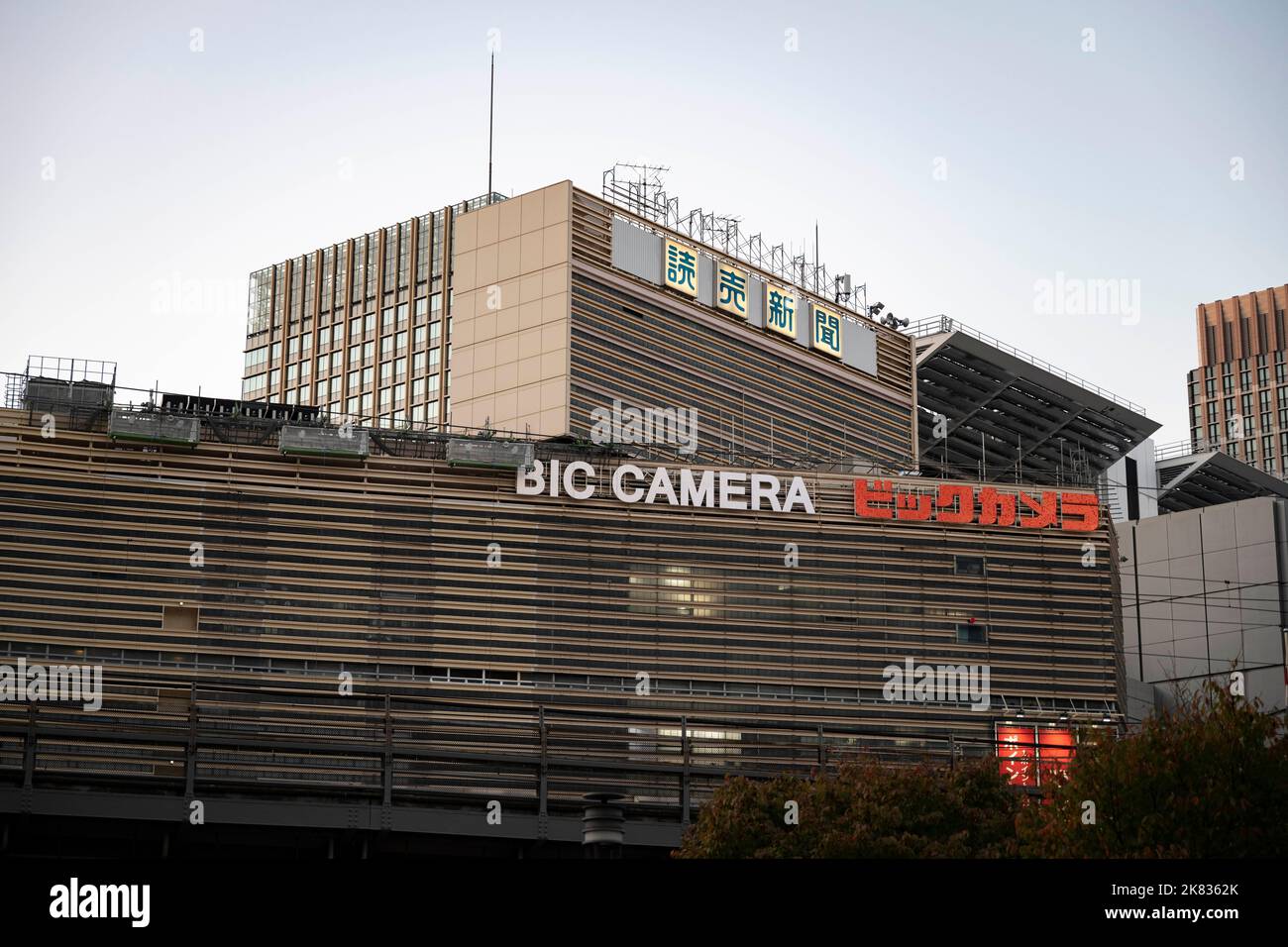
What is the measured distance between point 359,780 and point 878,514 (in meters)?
51.1

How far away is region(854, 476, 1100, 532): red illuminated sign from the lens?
482ft

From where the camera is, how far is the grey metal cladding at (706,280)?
171 m

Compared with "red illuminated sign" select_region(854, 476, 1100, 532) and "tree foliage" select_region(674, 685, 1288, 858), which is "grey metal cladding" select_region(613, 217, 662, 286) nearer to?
"red illuminated sign" select_region(854, 476, 1100, 532)

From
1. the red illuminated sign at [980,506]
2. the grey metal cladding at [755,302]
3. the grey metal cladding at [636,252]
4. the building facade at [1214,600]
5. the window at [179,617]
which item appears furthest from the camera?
the building facade at [1214,600]

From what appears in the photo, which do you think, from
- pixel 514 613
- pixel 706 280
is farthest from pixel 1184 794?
pixel 706 280

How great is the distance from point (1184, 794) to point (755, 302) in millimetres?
118697

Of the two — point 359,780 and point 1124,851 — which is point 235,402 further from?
point 1124,851

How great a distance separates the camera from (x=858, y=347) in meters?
188

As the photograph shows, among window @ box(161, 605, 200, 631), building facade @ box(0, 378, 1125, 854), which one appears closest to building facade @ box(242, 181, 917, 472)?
building facade @ box(0, 378, 1125, 854)

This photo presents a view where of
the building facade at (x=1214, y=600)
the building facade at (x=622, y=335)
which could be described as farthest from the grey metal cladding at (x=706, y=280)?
the building facade at (x=1214, y=600)

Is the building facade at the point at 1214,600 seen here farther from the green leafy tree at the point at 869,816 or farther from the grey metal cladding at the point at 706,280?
the green leafy tree at the point at 869,816

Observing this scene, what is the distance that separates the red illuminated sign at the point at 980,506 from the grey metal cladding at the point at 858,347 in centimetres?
4011

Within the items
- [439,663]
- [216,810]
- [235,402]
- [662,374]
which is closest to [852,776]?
[216,810]

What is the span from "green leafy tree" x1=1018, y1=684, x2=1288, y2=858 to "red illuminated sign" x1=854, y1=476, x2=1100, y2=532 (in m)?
81.8
